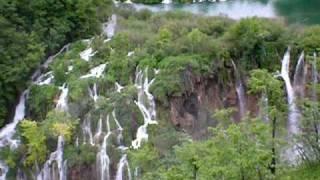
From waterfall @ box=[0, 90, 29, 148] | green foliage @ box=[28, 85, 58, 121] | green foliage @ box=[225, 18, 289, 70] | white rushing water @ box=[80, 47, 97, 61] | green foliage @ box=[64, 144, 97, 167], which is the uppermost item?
green foliage @ box=[225, 18, 289, 70]

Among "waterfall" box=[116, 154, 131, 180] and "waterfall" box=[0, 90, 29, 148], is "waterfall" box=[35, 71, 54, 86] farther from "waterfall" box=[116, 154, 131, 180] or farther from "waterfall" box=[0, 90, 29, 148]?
"waterfall" box=[116, 154, 131, 180]

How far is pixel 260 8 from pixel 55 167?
20.8m

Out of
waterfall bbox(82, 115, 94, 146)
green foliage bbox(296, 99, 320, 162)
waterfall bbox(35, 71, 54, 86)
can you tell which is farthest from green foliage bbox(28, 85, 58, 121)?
green foliage bbox(296, 99, 320, 162)

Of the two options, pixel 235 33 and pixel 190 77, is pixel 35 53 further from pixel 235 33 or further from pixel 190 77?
pixel 235 33

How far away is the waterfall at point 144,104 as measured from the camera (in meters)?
21.3

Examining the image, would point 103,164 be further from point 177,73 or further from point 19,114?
point 19,114

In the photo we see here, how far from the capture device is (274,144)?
13.4 metres

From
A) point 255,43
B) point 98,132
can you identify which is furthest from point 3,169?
point 255,43

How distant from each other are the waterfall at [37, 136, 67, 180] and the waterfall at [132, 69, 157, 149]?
274cm

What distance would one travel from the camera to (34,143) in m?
21.0

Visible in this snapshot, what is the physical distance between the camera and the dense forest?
21.2 metres

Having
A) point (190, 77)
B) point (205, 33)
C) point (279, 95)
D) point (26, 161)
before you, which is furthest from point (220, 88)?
point (26, 161)

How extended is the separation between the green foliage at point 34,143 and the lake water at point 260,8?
13.3 meters

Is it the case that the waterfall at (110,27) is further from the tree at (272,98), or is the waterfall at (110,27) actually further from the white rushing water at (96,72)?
the tree at (272,98)
